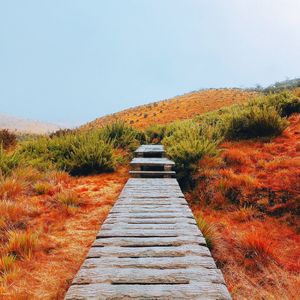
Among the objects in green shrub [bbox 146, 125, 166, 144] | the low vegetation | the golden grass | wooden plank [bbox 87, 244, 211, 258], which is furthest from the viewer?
green shrub [bbox 146, 125, 166, 144]

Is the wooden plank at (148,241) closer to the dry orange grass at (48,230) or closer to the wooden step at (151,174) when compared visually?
the dry orange grass at (48,230)

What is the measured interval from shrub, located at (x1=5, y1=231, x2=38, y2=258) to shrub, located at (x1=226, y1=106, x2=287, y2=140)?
6.85m

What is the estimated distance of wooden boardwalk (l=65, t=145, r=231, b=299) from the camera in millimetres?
2098

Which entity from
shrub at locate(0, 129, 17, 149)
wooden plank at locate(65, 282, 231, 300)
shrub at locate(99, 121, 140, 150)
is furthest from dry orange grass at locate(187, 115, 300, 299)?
shrub at locate(0, 129, 17, 149)

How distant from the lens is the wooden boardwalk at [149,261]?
2098 mm

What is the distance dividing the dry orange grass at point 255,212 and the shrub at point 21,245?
2.30 meters

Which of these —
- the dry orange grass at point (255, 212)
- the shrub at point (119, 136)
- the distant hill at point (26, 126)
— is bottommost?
the dry orange grass at point (255, 212)

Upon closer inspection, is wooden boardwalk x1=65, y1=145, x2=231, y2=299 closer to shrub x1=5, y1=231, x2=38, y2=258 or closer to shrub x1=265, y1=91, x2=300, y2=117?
shrub x1=5, y1=231, x2=38, y2=258

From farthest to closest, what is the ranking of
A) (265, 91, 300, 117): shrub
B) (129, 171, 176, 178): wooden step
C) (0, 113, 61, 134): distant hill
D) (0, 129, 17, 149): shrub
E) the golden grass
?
(0, 113, 61, 134): distant hill < (0, 129, 17, 149): shrub < (265, 91, 300, 117): shrub < (129, 171, 176, 178): wooden step < the golden grass

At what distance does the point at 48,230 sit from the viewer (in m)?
4.32

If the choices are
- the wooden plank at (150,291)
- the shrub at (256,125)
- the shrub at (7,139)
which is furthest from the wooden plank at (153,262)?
the shrub at (7,139)

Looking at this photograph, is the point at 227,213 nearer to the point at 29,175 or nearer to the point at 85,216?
the point at 85,216

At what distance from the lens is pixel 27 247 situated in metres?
3.63

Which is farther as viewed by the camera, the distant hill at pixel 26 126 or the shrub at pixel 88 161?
the distant hill at pixel 26 126
